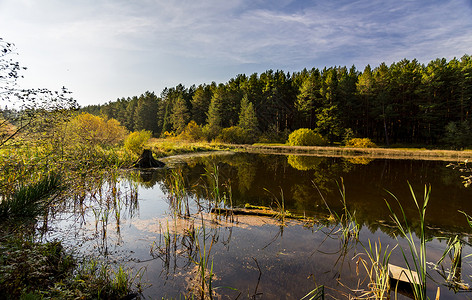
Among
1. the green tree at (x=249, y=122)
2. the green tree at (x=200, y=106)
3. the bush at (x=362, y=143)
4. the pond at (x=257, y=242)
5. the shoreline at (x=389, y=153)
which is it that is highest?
the green tree at (x=200, y=106)

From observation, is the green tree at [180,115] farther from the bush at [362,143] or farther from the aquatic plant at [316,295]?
the aquatic plant at [316,295]

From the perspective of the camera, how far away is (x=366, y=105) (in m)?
41.8

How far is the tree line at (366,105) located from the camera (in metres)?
35.8

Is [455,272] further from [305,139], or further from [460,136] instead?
[460,136]

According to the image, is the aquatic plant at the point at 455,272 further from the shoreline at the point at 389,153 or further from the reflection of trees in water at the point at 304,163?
the shoreline at the point at 389,153

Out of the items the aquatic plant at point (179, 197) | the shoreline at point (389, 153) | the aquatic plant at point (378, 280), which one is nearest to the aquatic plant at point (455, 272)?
the aquatic plant at point (378, 280)

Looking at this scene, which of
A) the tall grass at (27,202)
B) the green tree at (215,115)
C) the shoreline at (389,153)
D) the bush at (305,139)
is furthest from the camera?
the green tree at (215,115)

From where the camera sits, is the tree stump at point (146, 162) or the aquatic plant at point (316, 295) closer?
the aquatic plant at point (316, 295)

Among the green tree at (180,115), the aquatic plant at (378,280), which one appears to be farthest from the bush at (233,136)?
the aquatic plant at (378,280)

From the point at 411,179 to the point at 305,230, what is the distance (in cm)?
999

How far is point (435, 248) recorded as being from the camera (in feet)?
16.3

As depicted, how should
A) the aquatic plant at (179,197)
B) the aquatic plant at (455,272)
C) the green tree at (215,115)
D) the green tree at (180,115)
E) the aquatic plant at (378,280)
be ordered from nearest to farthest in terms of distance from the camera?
the aquatic plant at (378,280) < the aquatic plant at (455,272) < the aquatic plant at (179,197) < the green tree at (215,115) < the green tree at (180,115)

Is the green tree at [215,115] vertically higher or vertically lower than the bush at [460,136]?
higher

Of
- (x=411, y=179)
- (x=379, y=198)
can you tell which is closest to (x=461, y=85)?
(x=411, y=179)
